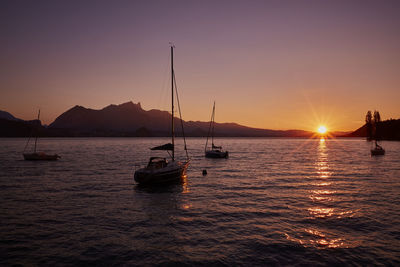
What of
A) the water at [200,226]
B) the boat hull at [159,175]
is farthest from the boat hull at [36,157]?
the boat hull at [159,175]

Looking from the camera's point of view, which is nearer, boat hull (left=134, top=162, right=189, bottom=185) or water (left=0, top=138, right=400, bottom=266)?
water (left=0, top=138, right=400, bottom=266)

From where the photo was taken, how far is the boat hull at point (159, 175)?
1144 inches

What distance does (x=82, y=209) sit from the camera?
67.8ft

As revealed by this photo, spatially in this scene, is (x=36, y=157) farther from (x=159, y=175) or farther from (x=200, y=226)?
(x=200, y=226)

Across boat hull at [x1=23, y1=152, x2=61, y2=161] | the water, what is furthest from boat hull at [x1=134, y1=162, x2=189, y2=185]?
boat hull at [x1=23, y1=152, x2=61, y2=161]

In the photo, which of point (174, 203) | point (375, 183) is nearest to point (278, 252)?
point (174, 203)

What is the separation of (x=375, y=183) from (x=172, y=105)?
28.6 m

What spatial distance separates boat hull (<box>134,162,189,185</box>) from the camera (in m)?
29.1

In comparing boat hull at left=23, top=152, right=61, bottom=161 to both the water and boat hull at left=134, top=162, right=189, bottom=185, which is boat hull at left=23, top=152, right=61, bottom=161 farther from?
boat hull at left=134, top=162, right=189, bottom=185

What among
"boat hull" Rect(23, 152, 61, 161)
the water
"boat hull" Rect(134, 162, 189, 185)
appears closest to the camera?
the water

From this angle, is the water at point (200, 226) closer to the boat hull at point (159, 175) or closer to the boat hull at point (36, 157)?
the boat hull at point (159, 175)

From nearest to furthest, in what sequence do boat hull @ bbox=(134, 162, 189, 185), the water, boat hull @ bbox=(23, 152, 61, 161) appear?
1. the water
2. boat hull @ bbox=(134, 162, 189, 185)
3. boat hull @ bbox=(23, 152, 61, 161)

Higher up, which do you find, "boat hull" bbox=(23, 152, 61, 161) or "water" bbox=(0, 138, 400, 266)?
"boat hull" bbox=(23, 152, 61, 161)

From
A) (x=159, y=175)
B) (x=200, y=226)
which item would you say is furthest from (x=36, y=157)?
(x=200, y=226)
